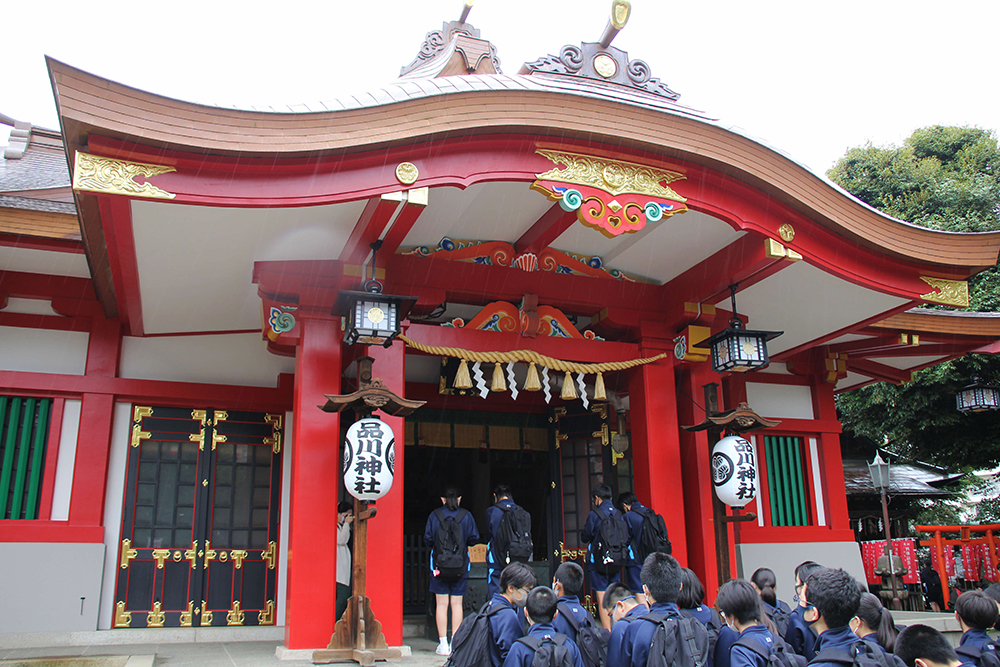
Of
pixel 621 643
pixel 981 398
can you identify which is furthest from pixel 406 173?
pixel 981 398

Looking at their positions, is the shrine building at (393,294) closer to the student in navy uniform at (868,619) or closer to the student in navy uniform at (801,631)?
the student in navy uniform at (801,631)

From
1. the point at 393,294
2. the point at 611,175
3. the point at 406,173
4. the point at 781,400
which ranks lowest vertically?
the point at 781,400

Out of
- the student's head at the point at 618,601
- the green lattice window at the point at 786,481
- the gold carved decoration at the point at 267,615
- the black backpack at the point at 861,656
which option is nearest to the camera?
the black backpack at the point at 861,656

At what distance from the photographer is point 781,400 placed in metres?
10.5

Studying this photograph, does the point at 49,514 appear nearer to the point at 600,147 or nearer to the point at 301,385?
the point at 301,385

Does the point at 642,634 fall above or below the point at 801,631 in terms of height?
above

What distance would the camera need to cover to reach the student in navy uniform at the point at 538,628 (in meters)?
3.53

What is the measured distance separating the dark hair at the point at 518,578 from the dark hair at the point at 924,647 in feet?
6.00

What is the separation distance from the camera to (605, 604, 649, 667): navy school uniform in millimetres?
3514

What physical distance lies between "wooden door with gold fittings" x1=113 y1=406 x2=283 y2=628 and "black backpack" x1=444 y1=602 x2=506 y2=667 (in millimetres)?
5031

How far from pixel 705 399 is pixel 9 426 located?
A: 735 centimetres

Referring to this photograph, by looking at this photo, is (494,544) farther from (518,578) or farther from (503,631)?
(503,631)

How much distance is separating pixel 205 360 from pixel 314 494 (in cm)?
297

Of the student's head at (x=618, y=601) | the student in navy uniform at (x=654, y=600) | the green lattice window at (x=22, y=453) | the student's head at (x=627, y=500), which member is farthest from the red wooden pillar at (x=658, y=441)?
the green lattice window at (x=22, y=453)
